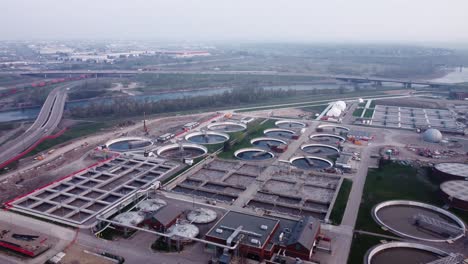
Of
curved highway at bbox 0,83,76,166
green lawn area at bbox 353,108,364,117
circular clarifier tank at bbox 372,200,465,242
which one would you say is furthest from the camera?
green lawn area at bbox 353,108,364,117

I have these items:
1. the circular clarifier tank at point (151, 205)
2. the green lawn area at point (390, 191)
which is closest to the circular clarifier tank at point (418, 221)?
the green lawn area at point (390, 191)

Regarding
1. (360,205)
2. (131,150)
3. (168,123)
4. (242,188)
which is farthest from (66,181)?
(360,205)

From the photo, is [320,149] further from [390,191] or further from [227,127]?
[227,127]

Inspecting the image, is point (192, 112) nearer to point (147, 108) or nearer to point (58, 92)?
point (147, 108)

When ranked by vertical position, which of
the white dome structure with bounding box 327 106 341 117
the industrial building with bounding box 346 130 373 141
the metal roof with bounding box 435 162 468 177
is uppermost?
the white dome structure with bounding box 327 106 341 117

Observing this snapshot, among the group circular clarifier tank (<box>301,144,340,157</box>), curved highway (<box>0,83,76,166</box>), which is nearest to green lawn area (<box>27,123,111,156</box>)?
curved highway (<box>0,83,76,166</box>)

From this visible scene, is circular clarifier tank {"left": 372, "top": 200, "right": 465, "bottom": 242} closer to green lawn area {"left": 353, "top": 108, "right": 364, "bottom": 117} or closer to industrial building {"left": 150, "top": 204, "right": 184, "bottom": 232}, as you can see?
industrial building {"left": 150, "top": 204, "right": 184, "bottom": 232}

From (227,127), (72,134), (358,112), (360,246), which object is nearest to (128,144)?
(72,134)
